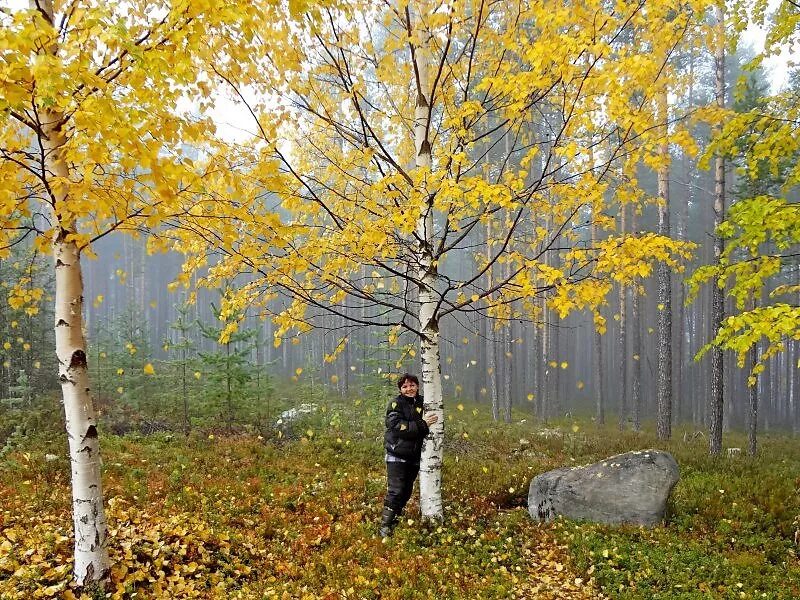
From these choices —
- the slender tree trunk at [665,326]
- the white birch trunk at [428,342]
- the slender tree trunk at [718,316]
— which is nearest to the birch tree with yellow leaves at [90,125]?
the white birch trunk at [428,342]

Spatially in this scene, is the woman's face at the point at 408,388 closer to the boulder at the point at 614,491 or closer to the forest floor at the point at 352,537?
the forest floor at the point at 352,537

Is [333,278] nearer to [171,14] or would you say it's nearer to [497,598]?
[171,14]

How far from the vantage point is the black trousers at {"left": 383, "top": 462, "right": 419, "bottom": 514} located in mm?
6383

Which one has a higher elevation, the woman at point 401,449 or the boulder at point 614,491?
the woman at point 401,449

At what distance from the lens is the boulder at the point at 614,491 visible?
22.0ft

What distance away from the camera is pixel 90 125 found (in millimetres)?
2963

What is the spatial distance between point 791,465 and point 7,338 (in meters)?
21.9

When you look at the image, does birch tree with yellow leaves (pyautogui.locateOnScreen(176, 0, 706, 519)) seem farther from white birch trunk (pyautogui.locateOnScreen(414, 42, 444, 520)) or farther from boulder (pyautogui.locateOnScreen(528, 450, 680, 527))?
boulder (pyautogui.locateOnScreen(528, 450, 680, 527))

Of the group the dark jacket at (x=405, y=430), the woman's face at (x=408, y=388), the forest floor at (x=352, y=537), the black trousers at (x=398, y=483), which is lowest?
the forest floor at (x=352, y=537)

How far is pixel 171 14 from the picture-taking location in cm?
332

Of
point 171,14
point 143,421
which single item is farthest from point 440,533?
point 143,421

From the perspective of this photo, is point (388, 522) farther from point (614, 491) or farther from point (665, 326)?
point (665, 326)

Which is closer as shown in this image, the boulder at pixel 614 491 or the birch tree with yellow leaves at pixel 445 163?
the birch tree with yellow leaves at pixel 445 163

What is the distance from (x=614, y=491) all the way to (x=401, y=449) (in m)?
3.25
